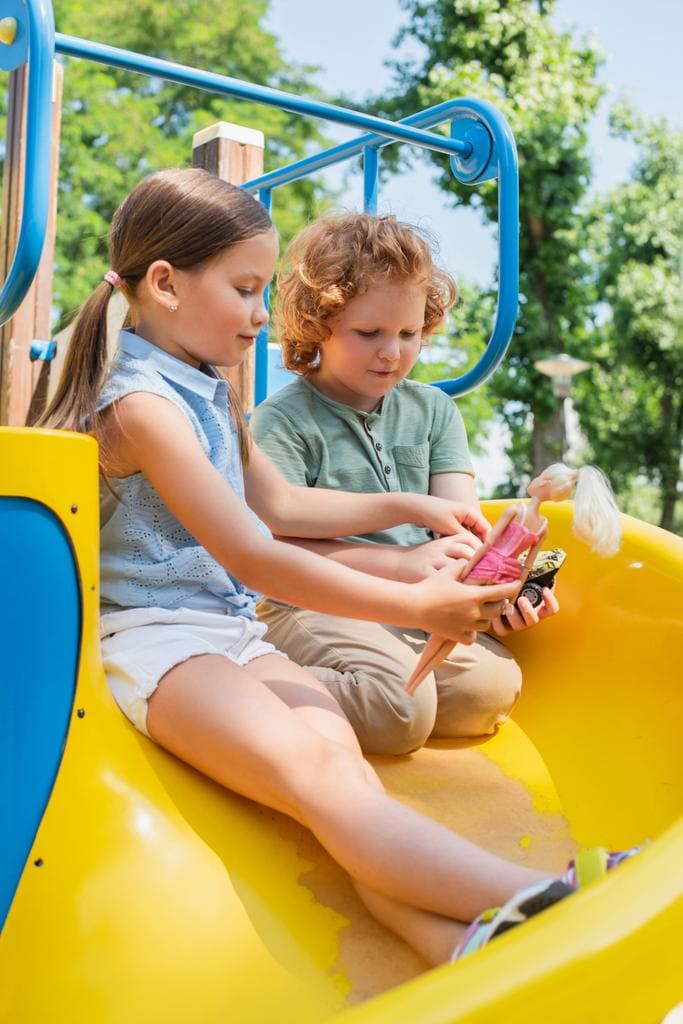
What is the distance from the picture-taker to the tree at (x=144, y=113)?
11820 mm

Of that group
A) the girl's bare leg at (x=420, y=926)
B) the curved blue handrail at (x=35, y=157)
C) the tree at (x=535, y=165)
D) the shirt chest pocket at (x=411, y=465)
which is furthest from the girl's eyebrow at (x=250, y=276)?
the tree at (x=535, y=165)

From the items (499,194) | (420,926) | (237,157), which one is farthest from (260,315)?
(237,157)

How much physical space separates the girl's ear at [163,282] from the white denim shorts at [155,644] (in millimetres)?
377

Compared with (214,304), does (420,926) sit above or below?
below

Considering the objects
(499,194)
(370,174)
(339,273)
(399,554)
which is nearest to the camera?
(399,554)

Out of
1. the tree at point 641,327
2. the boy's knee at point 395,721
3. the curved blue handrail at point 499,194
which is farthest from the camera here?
the tree at point 641,327

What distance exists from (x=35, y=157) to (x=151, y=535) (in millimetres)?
448

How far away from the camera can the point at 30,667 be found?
3.91 ft

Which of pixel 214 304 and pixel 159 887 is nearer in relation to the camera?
pixel 159 887

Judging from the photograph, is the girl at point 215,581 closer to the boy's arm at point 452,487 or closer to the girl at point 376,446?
the girl at point 376,446

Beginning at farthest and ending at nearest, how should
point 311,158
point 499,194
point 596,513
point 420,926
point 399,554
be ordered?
point 311,158, point 499,194, point 399,554, point 596,513, point 420,926

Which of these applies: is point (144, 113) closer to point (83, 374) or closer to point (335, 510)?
point (335, 510)

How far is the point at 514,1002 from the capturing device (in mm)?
783

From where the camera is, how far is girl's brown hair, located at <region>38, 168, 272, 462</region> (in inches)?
54.6
